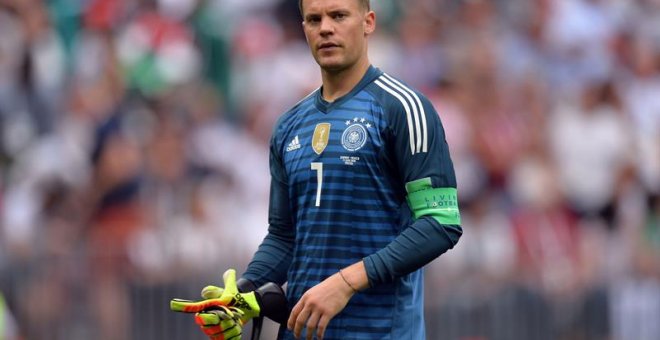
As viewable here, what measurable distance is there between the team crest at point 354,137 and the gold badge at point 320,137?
0.29ft

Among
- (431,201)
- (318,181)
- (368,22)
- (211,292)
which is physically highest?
(368,22)

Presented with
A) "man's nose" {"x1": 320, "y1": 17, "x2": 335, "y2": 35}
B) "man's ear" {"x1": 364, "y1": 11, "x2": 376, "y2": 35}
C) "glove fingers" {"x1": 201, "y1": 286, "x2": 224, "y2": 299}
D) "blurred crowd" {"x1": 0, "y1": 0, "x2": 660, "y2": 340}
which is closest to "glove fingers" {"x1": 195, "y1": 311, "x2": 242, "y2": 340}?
"glove fingers" {"x1": 201, "y1": 286, "x2": 224, "y2": 299}

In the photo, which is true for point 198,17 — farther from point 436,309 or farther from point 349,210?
point 349,210

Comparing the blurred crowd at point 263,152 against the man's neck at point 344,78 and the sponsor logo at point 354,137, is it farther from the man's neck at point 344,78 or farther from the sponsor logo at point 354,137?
the sponsor logo at point 354,137

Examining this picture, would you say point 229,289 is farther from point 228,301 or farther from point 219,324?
point 219,324

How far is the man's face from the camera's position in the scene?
20.6 feet

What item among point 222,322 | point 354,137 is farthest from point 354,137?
point 222,322

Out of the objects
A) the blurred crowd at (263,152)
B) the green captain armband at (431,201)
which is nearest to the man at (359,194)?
the green captain armband at (431,201)

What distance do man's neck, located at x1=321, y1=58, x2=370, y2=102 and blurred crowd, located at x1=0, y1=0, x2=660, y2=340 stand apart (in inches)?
233


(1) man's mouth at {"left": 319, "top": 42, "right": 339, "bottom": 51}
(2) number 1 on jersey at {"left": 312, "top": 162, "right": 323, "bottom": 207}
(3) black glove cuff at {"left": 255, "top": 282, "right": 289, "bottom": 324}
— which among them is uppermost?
(1) man's mouth at {"left": 319, "top": 42, "right": 339, "bottom": 51}

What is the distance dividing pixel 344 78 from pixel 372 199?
558 mm

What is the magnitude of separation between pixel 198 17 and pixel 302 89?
1315mm

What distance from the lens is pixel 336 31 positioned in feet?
20.6

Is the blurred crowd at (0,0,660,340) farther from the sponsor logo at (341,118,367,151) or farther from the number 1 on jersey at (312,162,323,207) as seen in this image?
the sponsor logo at (341,118,367,151)
